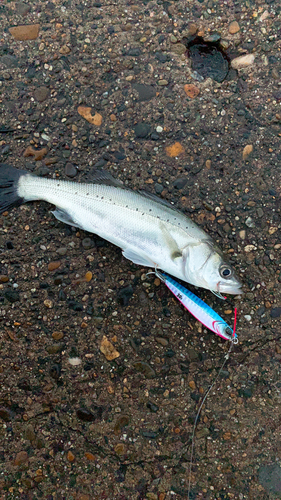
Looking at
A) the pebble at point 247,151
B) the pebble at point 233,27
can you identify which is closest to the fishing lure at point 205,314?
the pebble at point 247,151

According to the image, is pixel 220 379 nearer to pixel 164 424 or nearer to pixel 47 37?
pixel 164 424

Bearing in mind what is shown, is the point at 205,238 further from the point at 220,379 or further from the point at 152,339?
the point at 220,379

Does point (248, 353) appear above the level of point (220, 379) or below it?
above

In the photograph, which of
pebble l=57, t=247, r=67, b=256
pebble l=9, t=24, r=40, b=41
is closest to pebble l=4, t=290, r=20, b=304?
pebble l=57, t=247, r=67, b=256

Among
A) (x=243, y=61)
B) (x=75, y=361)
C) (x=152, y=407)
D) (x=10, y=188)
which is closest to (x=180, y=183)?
(x=243, y=61)

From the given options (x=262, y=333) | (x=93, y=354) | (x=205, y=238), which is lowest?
(x=93, y=354)

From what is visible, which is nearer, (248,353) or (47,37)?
(248,353)

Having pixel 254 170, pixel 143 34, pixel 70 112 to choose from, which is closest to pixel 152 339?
pixel 254 170

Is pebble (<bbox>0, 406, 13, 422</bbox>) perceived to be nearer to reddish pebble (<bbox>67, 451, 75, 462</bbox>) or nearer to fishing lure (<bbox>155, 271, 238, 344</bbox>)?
reddish pebble (<bbox>67, 451, 75, 462</bbox>)
